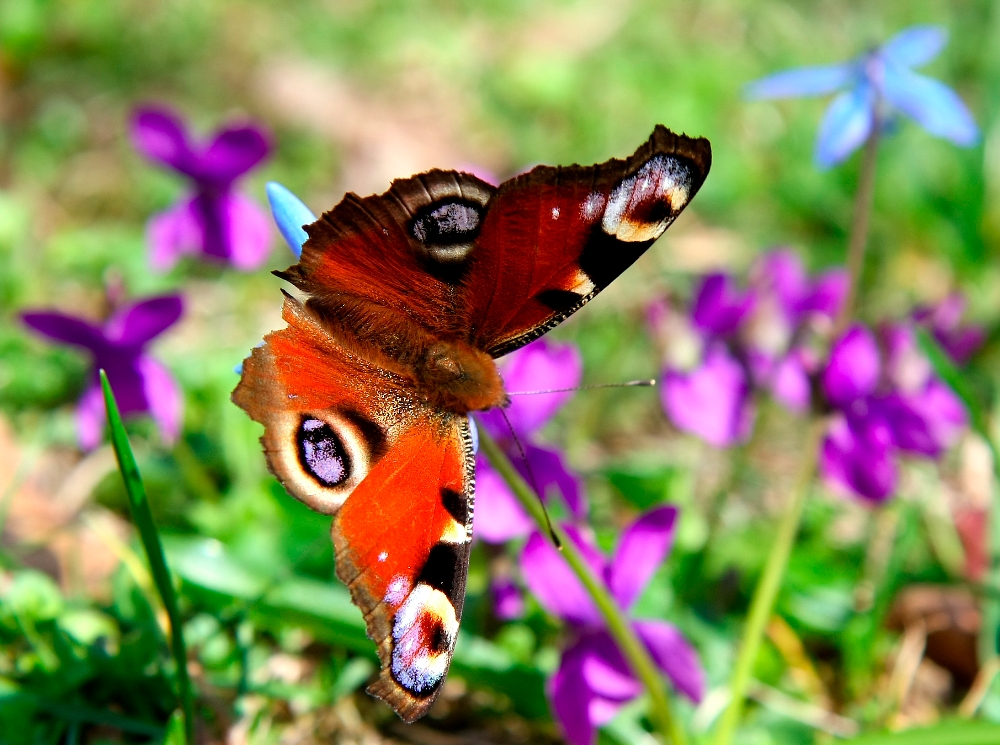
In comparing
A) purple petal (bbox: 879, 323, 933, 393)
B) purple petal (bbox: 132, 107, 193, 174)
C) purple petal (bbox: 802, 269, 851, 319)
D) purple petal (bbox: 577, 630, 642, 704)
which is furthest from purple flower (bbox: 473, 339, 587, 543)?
purple petal (bbox: 132, 107, 193, 174)

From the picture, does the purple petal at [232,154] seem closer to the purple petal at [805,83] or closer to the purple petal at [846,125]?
the purple petal at [805,83]

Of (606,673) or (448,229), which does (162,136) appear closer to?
(448,229)

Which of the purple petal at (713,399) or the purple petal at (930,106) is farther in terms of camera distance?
the purple petal at (713,399)

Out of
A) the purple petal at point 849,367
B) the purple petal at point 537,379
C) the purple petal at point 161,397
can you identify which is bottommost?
the purple petal at point 849,367

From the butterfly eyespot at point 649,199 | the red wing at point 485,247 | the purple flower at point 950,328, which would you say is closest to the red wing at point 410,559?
the red wing at point 485,247

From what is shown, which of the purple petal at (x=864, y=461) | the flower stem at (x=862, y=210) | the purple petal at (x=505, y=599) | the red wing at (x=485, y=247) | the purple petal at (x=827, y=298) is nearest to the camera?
the red wing at (x=485, y=247)

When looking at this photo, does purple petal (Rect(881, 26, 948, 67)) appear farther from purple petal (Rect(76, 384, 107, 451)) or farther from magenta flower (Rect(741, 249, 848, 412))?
purple petal (Rect(76, 384, 107, 451))
